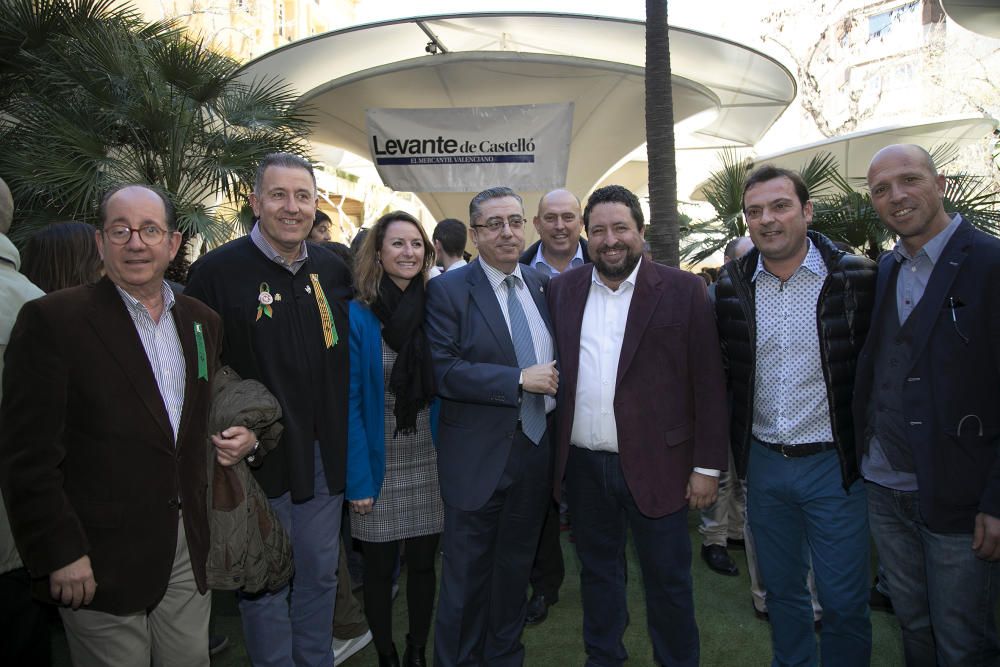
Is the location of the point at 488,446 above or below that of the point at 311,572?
above

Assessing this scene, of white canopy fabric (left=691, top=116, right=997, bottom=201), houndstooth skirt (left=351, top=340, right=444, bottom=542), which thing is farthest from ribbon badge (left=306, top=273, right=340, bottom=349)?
white canopy fabric (left=691, top=116, right=997, bottom=201)

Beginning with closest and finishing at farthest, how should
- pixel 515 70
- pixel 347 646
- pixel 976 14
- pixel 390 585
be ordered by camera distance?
pixel 390 585, pixel 347 646, pixel 976 14, pixel 515 70

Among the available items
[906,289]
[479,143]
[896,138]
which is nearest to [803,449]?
[906,289]

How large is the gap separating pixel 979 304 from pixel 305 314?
9.08 ft

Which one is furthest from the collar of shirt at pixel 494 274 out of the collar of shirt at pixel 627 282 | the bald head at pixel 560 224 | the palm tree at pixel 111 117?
the palm tree at pixel 111 117

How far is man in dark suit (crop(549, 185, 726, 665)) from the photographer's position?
294 centimetres

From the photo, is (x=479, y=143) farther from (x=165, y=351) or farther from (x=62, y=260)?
(x=165, y=351)

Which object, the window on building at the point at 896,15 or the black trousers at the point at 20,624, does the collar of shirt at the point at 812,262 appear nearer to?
the black trousers at the point at 20,624

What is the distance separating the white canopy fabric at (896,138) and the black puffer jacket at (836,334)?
12543mm

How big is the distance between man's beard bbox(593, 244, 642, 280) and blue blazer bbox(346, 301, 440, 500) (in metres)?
1.13

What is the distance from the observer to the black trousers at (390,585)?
324 centimetres

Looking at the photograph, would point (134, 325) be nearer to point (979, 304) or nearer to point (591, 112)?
point (979, 304)

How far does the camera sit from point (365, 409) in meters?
3.15

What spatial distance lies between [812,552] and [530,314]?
1.72 metres
